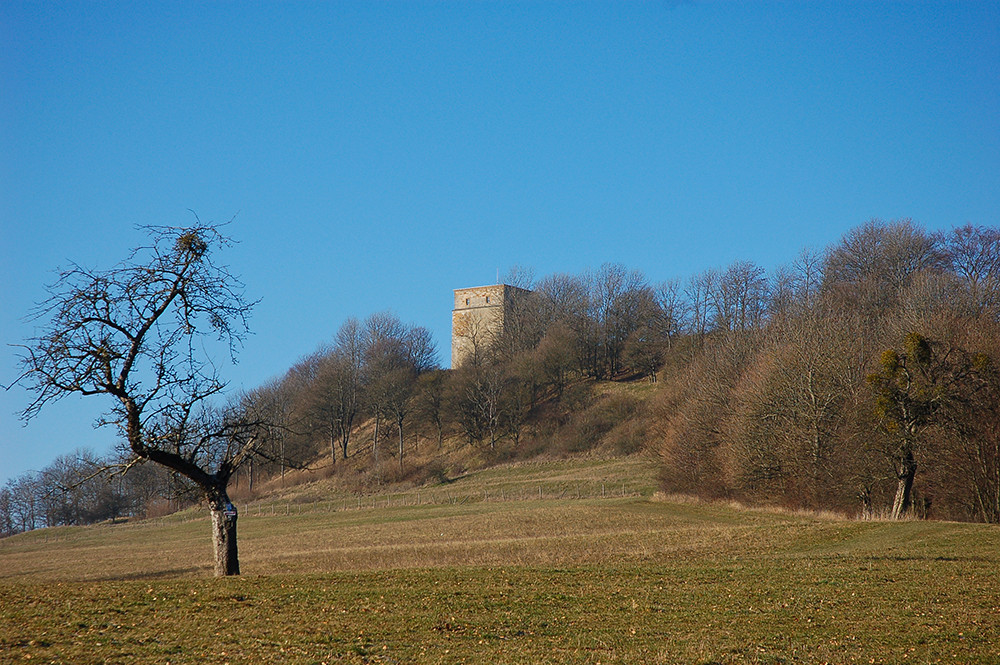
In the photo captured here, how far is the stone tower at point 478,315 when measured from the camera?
10875 centimetres

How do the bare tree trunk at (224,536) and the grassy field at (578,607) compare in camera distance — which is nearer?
the grassy field at (578,607)

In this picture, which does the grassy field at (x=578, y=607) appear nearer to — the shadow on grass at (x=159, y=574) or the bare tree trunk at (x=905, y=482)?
the shadow on grass at (x=159, y=574)

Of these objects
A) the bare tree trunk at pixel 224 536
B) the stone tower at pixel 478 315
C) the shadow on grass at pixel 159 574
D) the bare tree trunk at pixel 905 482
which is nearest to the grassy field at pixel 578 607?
the bare tree trunk at pixel 224 536

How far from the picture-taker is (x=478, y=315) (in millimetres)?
111750

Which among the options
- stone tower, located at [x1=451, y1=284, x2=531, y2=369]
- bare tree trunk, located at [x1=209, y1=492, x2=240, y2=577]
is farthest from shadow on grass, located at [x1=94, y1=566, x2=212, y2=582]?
stone tower, located at [x1=451, y1=284, x2=531, y2=369]

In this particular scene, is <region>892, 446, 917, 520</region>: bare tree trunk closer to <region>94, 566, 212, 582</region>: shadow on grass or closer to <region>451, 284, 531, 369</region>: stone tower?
<region>94, 566, 212, 582</region>: shadow on grass

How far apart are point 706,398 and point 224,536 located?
38.2 m

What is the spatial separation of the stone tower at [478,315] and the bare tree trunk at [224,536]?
8909cm

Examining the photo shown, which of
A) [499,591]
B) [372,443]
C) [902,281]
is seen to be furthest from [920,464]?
[372,443]

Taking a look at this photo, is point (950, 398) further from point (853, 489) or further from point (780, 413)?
point (780, 413)


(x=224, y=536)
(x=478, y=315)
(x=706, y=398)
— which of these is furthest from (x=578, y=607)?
(x=478, y=315)

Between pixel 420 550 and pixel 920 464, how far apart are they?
2141cm

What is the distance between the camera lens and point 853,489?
38250 mm

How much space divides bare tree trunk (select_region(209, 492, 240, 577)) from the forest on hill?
1045 millimetres
